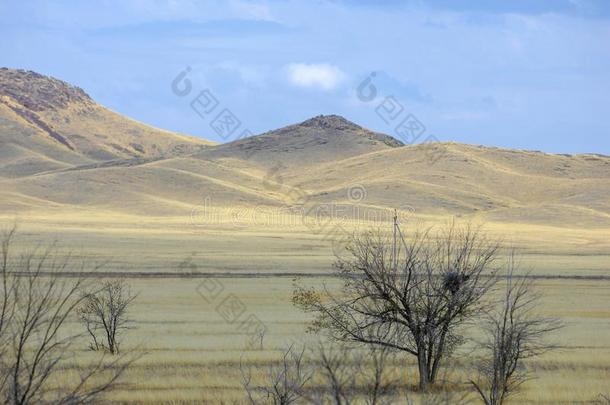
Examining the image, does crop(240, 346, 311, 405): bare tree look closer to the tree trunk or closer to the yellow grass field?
the yellow grass field

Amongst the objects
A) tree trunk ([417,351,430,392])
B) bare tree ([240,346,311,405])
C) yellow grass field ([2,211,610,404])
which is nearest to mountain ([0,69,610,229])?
yellow grass field ([2,211,610,404])

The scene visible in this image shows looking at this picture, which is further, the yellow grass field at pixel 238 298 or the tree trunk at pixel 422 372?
the yellow grass field at pixel 238 298

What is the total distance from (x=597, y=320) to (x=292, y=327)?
1265 cm

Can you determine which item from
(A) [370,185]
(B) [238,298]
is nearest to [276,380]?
(B) [238,298]

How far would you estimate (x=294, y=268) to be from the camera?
60.7m

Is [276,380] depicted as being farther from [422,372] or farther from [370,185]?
[370,185]

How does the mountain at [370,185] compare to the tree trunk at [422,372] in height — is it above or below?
above

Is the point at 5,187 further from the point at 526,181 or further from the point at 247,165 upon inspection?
the point at 526,181

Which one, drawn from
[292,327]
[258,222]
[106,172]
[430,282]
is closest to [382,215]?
[258,222]

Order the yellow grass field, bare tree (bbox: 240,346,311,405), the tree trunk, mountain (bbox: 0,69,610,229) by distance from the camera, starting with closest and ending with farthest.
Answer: bare tree (bbox: 240,346,311,405) < the tree trunk < the yellow grass field < mountain (bbox: 0,69,610,229)

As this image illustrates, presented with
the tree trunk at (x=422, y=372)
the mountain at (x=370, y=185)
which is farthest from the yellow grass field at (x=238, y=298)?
the mountain at (x=370, y=185)

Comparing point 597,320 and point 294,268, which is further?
point 294,268

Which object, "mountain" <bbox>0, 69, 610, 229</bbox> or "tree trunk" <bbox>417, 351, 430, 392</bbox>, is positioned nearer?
"tree trunk" <bbox>417, 351, 430, 392</bbox>

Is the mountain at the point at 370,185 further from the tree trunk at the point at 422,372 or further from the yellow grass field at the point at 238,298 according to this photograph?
the tree trunk at the point at 422,372
